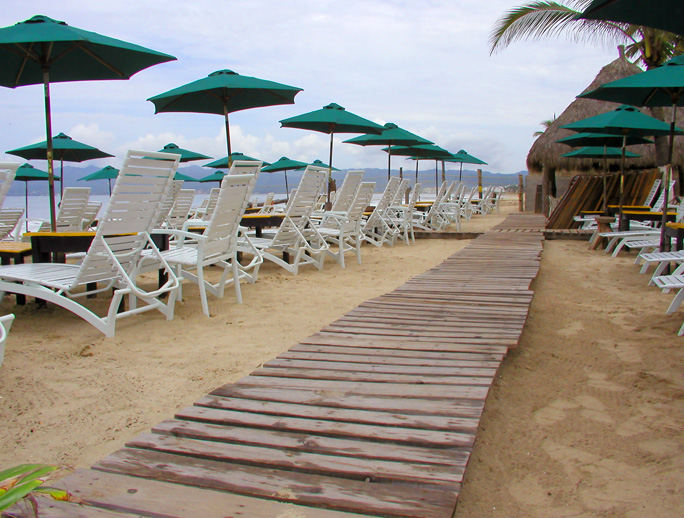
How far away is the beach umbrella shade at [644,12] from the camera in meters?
2.71

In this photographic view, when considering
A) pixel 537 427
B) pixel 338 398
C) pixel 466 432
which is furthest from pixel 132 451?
pixel 537 427

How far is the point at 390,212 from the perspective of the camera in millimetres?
9961

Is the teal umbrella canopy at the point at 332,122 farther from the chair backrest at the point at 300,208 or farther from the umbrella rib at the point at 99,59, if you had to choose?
the umbrella rib at the point at 99,59

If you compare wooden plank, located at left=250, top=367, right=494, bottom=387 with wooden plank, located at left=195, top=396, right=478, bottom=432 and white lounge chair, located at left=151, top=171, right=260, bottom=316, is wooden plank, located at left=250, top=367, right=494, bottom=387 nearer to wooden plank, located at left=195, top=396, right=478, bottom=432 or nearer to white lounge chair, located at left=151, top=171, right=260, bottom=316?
wooden plank, located at left=195, top=396, right=478, bottom=432

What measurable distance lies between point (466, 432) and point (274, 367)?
1033 mm

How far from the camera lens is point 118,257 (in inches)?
156

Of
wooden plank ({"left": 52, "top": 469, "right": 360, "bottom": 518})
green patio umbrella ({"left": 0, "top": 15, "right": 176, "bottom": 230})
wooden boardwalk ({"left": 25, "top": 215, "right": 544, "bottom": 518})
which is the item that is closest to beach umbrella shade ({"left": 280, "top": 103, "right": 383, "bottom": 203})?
green patio umbrella ({"left": 0, "top": 15, "right": 176, "bottom": 230})

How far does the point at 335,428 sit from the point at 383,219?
24.5 feet

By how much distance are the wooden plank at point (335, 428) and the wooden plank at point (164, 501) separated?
42cm

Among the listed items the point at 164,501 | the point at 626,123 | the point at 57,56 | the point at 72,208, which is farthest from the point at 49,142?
the point at 626,123

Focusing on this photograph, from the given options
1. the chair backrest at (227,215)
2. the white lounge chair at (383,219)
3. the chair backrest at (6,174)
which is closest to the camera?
the chair backrest at (6,174)

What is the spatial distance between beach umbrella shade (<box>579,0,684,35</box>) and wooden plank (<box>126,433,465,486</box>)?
87.5 inches

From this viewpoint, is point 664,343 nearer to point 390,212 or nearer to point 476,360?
point 476,360

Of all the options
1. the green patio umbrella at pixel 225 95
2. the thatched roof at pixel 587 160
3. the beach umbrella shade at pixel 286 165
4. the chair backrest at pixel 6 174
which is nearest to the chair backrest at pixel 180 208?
the green patio umbrella at pixel 225 95
